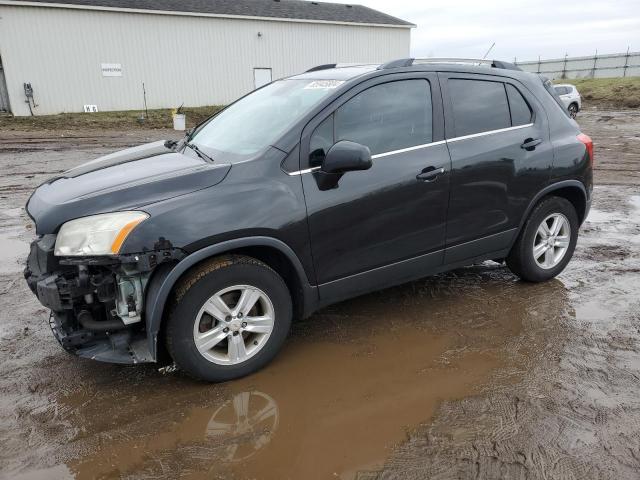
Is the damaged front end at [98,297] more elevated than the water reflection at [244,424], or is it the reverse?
the damaged front end at [98,297]

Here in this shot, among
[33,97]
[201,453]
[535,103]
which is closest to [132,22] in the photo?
[33,97]

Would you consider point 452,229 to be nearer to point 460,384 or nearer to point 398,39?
point 460,384

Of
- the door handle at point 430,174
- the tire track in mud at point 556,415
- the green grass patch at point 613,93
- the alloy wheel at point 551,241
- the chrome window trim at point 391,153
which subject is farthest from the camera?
the green grass patch at point 613,93

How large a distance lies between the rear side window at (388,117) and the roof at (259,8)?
2397cm

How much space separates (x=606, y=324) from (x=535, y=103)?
193cm

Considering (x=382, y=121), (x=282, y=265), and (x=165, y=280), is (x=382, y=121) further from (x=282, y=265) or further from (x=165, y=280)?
(x=165, y=280)

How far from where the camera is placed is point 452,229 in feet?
12.9

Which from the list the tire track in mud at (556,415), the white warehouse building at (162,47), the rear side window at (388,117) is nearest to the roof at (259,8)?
the white warehouse building at (162,47)

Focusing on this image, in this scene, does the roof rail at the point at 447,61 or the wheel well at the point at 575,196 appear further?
the wheel well at the point at 575,196

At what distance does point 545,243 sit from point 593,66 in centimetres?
4518

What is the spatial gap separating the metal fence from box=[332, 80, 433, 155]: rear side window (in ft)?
132

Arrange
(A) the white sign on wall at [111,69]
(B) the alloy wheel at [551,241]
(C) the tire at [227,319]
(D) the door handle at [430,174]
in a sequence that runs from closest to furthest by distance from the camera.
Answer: (C) the tire at [227,319], (D) the door handle at [430,174], (B) the alloy wheel at [551,241], (A) the white sign on wall at [111,69]

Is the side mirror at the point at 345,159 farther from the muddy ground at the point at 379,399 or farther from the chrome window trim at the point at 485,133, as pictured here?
the muddy ground at the point at 379,399

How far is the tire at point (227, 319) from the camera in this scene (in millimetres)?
2969
